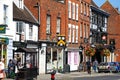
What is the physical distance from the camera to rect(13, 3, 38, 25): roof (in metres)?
43.8

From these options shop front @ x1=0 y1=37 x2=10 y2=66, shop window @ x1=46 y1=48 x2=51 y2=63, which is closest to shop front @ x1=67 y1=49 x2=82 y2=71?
shop window @ x1=46 y1=48 x2=51 y2=63

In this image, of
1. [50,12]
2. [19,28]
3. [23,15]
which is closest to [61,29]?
[50,12]

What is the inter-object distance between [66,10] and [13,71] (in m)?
20.8

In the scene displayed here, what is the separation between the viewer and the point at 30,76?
35500 mm

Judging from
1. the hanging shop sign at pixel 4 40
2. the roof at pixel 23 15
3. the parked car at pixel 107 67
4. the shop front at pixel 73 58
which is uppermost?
the roof at pixel 23 15

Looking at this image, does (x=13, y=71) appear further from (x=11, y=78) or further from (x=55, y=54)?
(x=55, y=54)

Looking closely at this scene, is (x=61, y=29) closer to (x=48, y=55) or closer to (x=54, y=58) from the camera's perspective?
(x=54, y=58)

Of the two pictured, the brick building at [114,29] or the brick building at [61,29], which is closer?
the brick building at [61,29]

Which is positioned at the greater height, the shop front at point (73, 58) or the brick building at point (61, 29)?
the brick building at point (61, 29)

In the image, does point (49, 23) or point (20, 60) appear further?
point (49, 23)

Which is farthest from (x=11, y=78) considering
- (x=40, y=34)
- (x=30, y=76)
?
(x=40, y=34)

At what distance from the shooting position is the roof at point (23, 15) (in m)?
43.8

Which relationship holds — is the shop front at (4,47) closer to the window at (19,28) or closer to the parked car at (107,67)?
the window at (19,28)

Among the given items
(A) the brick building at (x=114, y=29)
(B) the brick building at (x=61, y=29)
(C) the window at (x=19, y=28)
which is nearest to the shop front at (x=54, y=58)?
(B) the brick building at (x=61, y=29)
